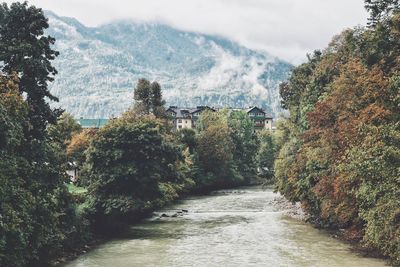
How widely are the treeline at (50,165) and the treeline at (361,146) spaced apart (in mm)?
14737

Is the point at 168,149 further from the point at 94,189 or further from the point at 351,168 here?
the point at 351,168

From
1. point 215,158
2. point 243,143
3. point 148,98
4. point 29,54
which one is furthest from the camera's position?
point 243,143

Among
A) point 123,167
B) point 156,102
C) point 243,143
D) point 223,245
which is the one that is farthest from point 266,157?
point 223,245

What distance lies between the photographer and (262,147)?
144 m

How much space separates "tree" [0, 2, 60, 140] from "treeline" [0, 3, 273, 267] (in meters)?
0.06

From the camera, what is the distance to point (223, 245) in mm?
41906

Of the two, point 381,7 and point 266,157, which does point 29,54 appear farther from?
point 266,157

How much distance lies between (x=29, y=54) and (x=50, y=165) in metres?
7.15

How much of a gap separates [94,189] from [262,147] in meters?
101

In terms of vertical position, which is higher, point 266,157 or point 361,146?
point 361,146

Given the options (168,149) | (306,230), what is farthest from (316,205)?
(168,149)

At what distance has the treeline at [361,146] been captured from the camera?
94.2ft

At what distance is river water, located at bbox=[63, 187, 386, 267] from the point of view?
35500mm

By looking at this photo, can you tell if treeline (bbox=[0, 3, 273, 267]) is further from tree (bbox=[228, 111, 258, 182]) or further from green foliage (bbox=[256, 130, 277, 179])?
green foliage (bbox=[256, 130, 277, 179])
